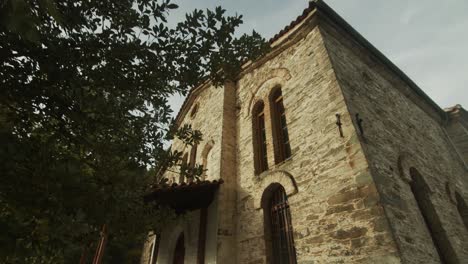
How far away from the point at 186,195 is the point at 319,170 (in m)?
3.03

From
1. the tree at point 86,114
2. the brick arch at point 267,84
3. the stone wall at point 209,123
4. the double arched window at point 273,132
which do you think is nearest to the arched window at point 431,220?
the double arched window at point 273,132

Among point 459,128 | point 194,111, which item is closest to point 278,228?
point 194,111

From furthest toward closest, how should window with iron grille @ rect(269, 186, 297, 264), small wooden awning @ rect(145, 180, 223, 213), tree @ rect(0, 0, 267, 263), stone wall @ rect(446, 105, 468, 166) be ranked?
stone wall @ rect(446, 105, 468, 166), small wooden awning @ rect(145, 180, 223, 213), window with iron grille @ rect(269, 186, 297, 264), tree @ rect(0, 0, 267, 263)

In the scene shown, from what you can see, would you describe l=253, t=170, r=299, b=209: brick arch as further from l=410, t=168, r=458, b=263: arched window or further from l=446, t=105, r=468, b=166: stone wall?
l=446, t=105, r=468, b=166: stone wall

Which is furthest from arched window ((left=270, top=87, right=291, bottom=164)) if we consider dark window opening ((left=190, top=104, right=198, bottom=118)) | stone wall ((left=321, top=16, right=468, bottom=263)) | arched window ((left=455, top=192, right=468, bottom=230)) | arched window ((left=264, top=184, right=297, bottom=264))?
arched window ((left=455, top=192, right=468, bottom=230))

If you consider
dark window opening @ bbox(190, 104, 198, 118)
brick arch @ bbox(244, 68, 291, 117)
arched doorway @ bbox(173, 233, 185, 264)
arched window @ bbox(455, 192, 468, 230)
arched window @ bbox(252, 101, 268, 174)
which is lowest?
arched doorway @ bbox(173, 233, 185, 264)

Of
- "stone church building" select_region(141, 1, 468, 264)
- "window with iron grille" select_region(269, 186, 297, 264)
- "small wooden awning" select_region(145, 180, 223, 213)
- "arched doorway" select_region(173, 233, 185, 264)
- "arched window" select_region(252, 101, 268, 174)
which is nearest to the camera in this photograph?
"stone church building" select_region(141, 1, 468, 264)

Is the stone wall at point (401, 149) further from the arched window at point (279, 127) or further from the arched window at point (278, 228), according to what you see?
the arched window at point (278, 228)

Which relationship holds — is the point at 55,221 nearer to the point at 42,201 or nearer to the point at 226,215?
the point at 42,201

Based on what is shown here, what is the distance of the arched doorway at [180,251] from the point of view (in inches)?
279

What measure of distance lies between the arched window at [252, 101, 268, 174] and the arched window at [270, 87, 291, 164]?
0.42 m

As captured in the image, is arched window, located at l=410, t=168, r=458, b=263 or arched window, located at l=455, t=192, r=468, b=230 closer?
arched window, located at l=410, t=168, r=458, b=263

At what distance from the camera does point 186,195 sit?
6176mm

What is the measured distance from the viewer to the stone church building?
4270 mm
